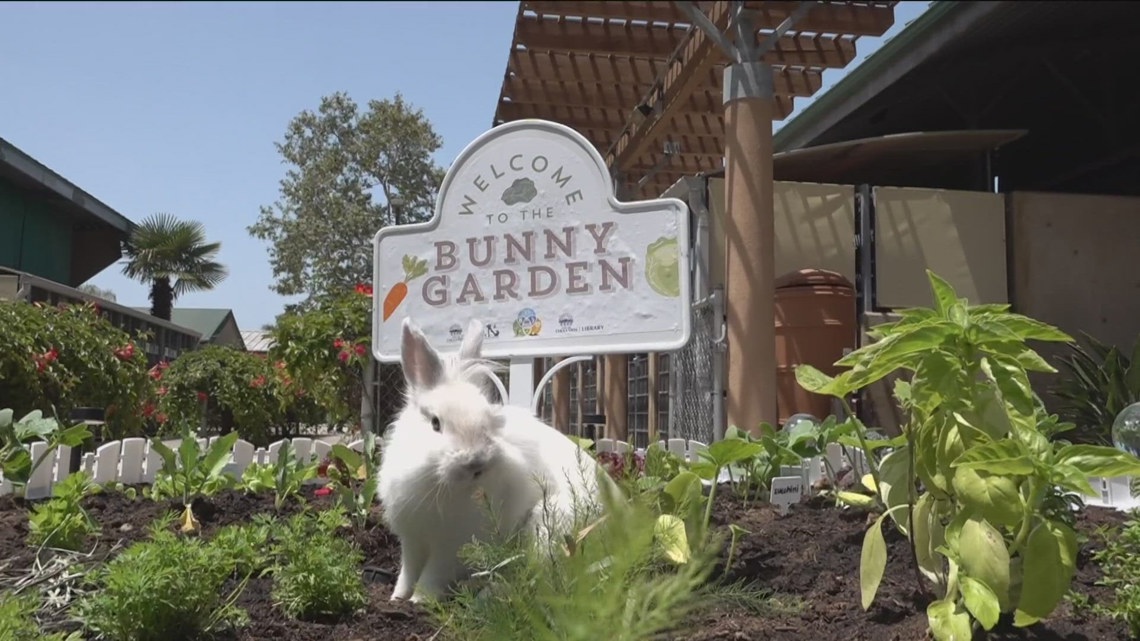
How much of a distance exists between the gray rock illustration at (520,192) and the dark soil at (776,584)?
1.42 meters

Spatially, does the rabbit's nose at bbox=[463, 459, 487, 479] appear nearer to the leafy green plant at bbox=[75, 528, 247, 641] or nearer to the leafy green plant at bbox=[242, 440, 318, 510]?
the leafy green plant at bbox=[75, 528, 247, 641]

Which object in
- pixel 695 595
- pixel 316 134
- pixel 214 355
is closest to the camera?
pixel 695 595

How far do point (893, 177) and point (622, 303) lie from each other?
675 cm

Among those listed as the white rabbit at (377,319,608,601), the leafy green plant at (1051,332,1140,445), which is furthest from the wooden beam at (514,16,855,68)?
the white rabbit at (377,319,608,601)

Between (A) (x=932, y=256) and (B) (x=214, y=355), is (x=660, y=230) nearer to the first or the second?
(A) (x=932, y=256)

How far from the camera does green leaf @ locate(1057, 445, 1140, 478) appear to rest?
1663 mm

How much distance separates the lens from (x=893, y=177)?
30.8ft

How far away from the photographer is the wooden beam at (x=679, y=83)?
6.69m

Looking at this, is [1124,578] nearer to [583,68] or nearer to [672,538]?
[672,538]

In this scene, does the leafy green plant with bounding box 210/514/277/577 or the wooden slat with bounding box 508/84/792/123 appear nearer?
the leafy green plant with bounding box 210/514/277/577

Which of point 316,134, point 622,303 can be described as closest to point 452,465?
point 622,303

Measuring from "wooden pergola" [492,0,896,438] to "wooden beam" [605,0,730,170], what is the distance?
0.02 metres

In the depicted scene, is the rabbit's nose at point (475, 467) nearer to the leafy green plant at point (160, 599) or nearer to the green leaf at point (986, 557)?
the leafy green plant at point (160, 599)

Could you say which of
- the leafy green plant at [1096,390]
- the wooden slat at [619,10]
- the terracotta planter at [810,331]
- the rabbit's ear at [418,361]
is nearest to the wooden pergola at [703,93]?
the wooden slat at [619,10]
